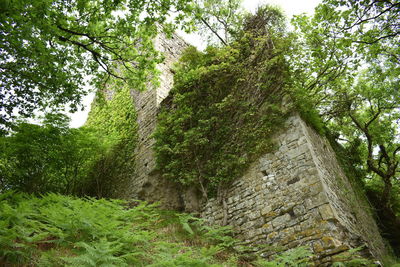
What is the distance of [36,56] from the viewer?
6090 mm

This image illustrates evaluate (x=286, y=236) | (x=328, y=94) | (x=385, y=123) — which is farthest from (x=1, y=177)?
(x=385, y=123)

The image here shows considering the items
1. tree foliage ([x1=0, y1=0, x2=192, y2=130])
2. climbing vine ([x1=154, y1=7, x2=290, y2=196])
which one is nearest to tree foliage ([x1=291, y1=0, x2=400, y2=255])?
climbing vine ([x1=154, y1=7, x2=290, y2=196])

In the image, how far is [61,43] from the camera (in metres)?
6.55

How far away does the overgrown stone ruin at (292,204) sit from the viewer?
4.95m

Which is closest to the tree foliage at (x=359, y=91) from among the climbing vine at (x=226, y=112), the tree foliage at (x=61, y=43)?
the climbing vine at (x=226, y=112)

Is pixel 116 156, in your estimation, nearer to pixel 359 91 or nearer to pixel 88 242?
pixel 88 242

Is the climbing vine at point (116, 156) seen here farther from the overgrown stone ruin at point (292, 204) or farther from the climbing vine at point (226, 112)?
the overgrown stone ruin at point (292, 204)

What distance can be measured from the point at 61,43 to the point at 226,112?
183 inches

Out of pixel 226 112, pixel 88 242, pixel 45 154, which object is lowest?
pixel 88 242

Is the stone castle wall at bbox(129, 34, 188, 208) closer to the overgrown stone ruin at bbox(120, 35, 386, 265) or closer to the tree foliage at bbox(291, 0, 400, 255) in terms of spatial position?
the overgrown stone ruin at bbox(120, 35, 386, 265)

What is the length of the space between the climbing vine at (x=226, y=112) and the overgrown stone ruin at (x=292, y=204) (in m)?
0.40

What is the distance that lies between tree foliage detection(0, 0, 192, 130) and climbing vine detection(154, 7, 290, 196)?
65.9 inches

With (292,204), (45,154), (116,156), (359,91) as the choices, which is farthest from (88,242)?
(359,91)

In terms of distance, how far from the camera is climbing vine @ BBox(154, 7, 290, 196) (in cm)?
689
